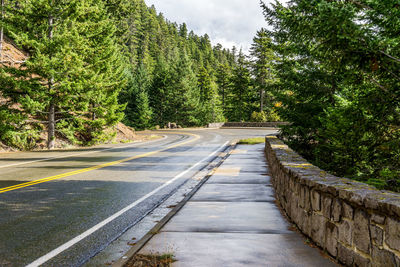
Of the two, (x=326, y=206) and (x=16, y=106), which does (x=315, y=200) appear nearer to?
(x=326, y=206)

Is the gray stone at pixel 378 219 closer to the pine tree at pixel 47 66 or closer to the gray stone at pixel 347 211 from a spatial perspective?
the gray stone at pixel 347 211

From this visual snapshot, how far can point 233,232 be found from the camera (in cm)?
575

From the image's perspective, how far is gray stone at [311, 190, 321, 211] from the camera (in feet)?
16.3

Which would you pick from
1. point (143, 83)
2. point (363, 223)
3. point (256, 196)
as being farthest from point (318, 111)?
point (143, 83)

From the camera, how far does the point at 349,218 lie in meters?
4.15

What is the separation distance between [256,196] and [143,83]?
54.8m

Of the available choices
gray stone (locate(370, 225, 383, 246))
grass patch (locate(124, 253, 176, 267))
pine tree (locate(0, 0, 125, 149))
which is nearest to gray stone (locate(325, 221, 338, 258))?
gray stone (locate(370, 225, 383, 246))

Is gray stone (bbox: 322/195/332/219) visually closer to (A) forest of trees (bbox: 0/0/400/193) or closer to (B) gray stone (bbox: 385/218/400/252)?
(B) gray stone (bbox: 385/218/400/252)

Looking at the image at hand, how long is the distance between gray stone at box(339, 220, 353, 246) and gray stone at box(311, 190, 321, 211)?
0.64 m

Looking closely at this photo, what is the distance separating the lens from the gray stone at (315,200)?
4973 mm

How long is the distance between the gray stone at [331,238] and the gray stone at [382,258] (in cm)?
78

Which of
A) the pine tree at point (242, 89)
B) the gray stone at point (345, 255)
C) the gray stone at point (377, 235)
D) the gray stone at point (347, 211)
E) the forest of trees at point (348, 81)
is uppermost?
the pine tree at point (242, 89)

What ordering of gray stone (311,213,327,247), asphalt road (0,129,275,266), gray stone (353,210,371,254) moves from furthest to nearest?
asphalt road (0,129,275,266)
gray stone (311,213,327,247)
gray stone (353,210,371,254)

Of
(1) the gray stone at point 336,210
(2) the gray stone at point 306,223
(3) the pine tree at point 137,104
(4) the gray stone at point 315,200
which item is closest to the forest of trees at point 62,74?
(2) the gray stone at point 306,223
